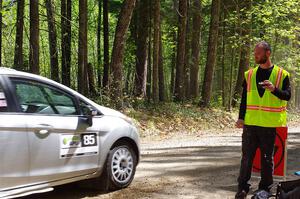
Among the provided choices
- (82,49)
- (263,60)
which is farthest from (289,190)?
(82,49)

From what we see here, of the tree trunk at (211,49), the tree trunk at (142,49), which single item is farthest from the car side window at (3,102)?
the tree trunk at (211,49)

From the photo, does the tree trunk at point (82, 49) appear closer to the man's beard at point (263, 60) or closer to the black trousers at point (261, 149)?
the black trousers at point (261, 149)

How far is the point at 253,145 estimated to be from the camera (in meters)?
5.95

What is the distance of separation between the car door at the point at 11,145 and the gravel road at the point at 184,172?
1.18 meters

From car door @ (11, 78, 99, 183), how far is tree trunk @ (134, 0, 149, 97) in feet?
45.6

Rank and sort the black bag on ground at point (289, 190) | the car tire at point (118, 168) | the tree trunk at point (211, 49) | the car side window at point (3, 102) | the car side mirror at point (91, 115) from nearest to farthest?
the black bag on ground at point (289, 190), the car side window at point (3, 102), the car side mirror at point (91, 115), the car tire at point (118, 168), the tree trunk at point (211, 49)

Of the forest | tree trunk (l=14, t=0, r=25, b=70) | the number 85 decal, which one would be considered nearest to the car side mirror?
the number 85 decal

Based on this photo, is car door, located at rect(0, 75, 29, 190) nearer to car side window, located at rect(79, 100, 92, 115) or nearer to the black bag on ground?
car side window, located at rect(79, 100, 92, 115)

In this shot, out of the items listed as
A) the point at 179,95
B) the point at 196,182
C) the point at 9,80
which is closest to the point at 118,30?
the point at 179,95

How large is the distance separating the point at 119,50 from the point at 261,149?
1028cm

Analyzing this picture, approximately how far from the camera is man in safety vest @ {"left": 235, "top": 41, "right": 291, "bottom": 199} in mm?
5750

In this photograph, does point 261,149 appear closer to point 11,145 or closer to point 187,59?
point 11,145

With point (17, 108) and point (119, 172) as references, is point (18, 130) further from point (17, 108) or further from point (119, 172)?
point (119, 172)

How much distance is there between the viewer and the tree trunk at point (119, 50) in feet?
49.4
